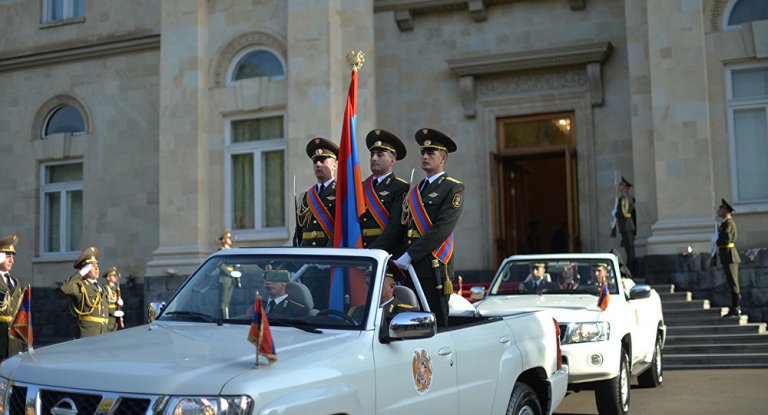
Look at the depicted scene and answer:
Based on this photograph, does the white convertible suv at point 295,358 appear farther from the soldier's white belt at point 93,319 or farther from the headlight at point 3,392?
the soldier's white belt at point 93,319

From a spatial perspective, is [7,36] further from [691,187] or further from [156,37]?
[691,187]

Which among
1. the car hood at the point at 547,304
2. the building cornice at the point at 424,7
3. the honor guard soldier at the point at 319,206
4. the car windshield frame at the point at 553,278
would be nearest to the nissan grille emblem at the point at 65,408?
the honor guard soldier at the point at 319,206

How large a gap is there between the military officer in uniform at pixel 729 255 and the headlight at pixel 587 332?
250 inches

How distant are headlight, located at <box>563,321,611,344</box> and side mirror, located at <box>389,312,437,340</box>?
13.5 ft

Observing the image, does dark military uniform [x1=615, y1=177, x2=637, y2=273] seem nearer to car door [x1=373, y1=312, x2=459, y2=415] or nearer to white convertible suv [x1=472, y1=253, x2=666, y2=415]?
white convertible suv [x1=472, y1=253, x2=666, y2=415]

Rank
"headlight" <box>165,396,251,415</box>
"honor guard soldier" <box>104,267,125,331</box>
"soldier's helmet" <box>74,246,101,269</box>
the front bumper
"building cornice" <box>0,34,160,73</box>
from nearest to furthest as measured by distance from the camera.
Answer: "headlight" <box>165,396,251,415</box>, the front bumper, "soldier's helmet" <box>74,246,101,269</box>, "honor guard soldier" <box>104,267,125,331</box>, "building cornice" <box>0,34,160,73</box>

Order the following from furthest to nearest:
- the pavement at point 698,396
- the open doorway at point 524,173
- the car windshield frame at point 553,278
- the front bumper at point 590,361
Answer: the open doorway at point 524,173 < the car windshield frame at point 553,278 < the pavement at point 698,396 < the front bumper at point 590,361

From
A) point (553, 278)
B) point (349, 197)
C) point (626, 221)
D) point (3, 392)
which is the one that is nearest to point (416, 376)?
point (3, 392)

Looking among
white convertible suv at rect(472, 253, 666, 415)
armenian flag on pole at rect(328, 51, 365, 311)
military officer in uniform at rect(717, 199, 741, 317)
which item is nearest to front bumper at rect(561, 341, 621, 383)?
white convertible suv at rect(472, 253, 666, 415)

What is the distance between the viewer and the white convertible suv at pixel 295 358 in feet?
13.5

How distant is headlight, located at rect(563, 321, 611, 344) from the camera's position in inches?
350

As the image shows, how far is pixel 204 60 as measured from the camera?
64.8 ft

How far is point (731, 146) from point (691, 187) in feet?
3.97

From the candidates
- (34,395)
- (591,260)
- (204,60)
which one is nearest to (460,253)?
(204,60)
